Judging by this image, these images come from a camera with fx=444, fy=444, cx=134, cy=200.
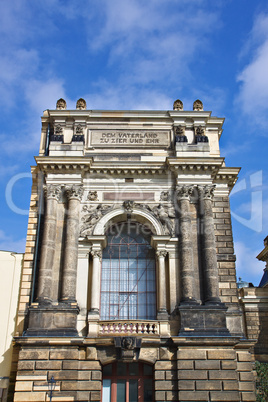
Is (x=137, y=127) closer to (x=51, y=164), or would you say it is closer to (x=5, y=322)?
(x=51, y=164)

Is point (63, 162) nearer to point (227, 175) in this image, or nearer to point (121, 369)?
point (227, 175)

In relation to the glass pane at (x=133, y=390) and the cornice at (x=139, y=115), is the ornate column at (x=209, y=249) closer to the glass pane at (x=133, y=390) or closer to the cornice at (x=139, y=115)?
the cornice at (x=139, y=115)

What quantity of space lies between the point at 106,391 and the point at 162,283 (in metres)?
5.72

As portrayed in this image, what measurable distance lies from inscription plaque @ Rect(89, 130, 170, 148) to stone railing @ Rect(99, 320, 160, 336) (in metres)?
10.3

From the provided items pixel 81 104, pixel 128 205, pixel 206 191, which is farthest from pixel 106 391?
pixel 81 104

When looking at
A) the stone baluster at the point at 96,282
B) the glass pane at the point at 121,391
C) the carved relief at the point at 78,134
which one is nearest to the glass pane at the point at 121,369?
the glass pane at the point at 121,391

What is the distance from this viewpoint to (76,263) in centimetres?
2255

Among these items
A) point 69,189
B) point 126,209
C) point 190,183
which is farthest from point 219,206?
point 69,189

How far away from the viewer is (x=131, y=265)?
23844 millimetres

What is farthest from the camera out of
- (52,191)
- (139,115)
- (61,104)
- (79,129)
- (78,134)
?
(61,104)

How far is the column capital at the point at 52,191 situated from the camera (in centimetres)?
2369

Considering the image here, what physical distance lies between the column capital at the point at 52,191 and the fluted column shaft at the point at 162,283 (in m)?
6.17

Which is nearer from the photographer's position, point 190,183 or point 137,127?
point 190,183

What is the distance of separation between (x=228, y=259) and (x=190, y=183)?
458cm
